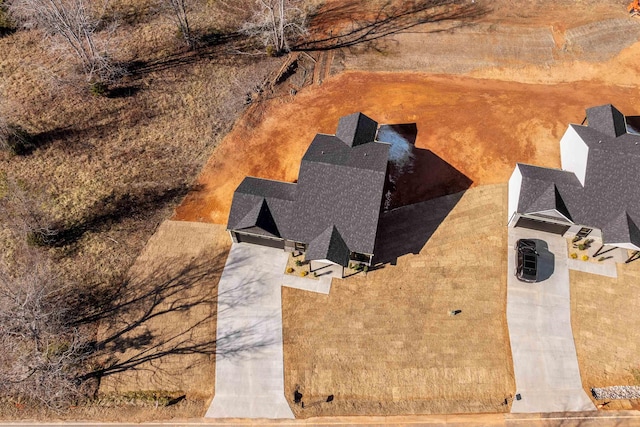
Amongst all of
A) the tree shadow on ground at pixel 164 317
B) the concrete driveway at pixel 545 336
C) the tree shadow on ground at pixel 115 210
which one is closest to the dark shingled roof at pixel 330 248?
the tree shadow on ground at pixel 164 317

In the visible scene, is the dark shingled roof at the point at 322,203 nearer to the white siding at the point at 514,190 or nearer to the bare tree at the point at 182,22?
the white siding at the point at 514,190

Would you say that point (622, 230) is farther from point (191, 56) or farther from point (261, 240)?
point (191, 56)

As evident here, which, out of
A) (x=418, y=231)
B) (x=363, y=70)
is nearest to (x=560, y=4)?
(x=363, y=70)

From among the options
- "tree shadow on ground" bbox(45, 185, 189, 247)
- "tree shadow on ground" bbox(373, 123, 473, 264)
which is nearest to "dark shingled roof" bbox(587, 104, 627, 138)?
"tree shadow on ground" bbox(373, 123, 473, 264)

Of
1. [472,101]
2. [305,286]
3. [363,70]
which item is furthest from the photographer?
[363,70]

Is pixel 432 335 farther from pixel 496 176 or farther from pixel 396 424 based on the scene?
pixel 496 176

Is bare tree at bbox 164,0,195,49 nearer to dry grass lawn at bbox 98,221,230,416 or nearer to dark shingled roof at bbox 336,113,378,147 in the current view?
dark shingled roof at bbox 336,113,378,147
